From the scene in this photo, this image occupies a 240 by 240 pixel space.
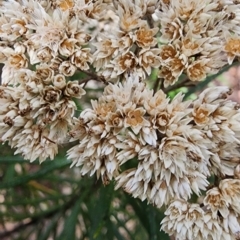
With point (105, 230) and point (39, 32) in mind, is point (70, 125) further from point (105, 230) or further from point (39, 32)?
point (105, 230)

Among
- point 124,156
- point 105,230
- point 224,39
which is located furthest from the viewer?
point 105,230

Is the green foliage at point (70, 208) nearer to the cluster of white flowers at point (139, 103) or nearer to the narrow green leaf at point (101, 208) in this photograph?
the narrow green leaf at point (101, 208)

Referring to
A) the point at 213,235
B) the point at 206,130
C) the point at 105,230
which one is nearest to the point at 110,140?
the point at 206,130

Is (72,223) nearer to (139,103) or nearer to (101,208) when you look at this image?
(101,208)

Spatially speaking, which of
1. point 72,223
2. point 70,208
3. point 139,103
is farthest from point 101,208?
point 139,103

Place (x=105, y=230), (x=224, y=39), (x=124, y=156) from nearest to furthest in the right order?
(x=124, y=156)
(x=224, y=39)
(x=105, y=230)

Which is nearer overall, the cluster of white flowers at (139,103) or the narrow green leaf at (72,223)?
the cluster of white flowers at (139,103)

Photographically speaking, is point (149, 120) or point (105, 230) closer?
point (149, 120)

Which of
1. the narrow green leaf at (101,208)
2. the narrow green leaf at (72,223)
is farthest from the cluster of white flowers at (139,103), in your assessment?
the narrow green leaf at (72,223)
